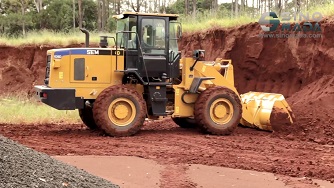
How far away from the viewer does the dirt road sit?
9.63m

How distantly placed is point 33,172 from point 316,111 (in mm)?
9557

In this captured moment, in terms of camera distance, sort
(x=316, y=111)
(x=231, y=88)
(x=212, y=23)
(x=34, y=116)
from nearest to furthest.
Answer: (x=231, y=88), (x=316, y=111), (x=34, y=116), (x=212, y=23)

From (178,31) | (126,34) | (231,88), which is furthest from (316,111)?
(126,34)

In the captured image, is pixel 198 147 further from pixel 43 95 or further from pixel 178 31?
pixel 43 95

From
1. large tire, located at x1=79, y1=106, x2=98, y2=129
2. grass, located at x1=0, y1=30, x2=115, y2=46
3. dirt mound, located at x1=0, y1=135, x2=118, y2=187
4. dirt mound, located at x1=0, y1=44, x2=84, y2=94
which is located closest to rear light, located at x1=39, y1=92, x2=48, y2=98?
large tire, located at x1=79, y1=106, x2=98, y2=129

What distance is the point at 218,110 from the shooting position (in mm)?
13641

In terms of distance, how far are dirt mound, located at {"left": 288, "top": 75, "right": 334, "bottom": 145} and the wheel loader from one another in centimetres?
56

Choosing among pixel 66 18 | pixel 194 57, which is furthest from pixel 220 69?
pixel 66 18

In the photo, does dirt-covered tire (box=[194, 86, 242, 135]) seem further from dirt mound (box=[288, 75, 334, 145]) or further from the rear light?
the rear light

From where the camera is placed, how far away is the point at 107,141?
1220 cm

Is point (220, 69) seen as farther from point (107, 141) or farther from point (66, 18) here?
point (66, 18)

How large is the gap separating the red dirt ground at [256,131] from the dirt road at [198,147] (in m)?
0.02

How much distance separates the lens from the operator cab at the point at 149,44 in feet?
43.5

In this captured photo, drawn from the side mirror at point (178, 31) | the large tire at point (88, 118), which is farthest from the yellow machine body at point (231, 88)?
the large tire at point (88, 118)
